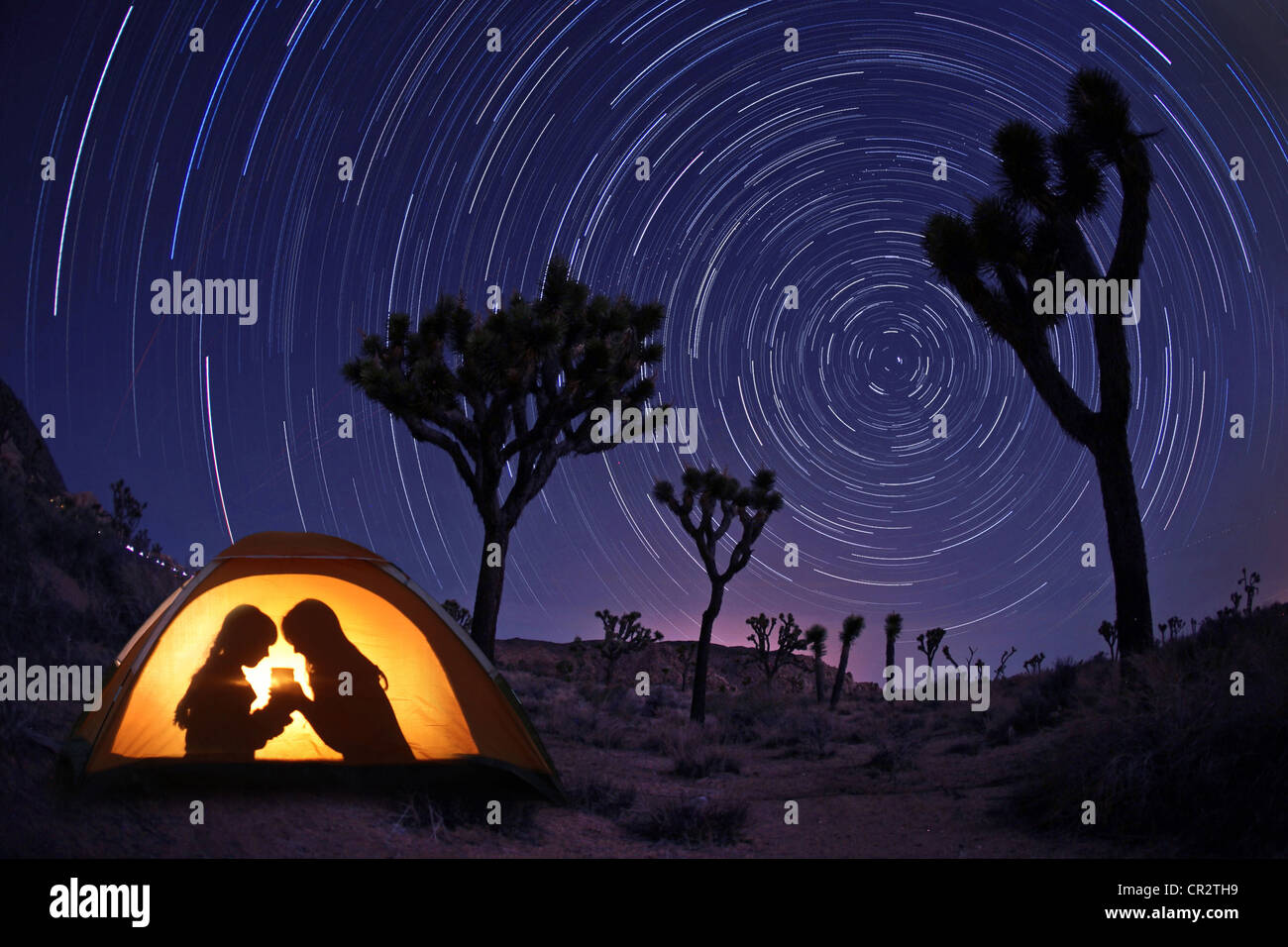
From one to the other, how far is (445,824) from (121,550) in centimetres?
1323

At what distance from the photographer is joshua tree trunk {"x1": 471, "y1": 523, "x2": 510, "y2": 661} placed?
51.8 feet

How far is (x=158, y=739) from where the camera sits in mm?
7512

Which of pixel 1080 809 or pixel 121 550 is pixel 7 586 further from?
pixel 1080 809

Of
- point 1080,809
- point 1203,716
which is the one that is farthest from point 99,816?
point 1203,716

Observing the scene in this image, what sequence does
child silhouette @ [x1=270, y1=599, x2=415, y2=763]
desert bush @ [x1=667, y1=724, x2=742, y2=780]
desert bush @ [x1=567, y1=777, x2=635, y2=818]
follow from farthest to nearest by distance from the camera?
desert bush @ [x1=667, y1=724, x2=742, y2=780] < desert bush @ [x1=567, y1=777, x2=635, y2=818] < child silhouette @ [x1=270, y1=599, x2=415, y2=763]

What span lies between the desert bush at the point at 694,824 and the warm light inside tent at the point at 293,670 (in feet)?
6.08

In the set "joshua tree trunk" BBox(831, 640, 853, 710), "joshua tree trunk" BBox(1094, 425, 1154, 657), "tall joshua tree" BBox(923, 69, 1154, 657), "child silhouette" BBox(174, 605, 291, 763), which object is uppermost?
"tall joshua tree" BBox(923, 69, 1154, 657)

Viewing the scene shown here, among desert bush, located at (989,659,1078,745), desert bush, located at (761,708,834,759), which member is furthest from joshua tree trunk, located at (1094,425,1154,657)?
desert bush, located at (761,708,834,759)

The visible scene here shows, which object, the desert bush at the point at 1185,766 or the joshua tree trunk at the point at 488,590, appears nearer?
the desert bush at the point at 1185,766

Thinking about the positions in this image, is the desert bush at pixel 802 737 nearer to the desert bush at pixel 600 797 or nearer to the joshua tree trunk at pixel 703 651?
the joshua tree trunk at pixel 703 651

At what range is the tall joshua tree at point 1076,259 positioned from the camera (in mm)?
12008

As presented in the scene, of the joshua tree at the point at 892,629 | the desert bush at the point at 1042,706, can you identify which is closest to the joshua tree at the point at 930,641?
the joshua tree at the point at 892,629

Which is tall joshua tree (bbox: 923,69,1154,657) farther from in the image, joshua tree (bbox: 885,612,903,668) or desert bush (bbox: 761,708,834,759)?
joshua tree (bbox: 885,612,903,668)

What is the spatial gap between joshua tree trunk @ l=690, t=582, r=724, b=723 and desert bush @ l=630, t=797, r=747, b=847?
1291 cm
